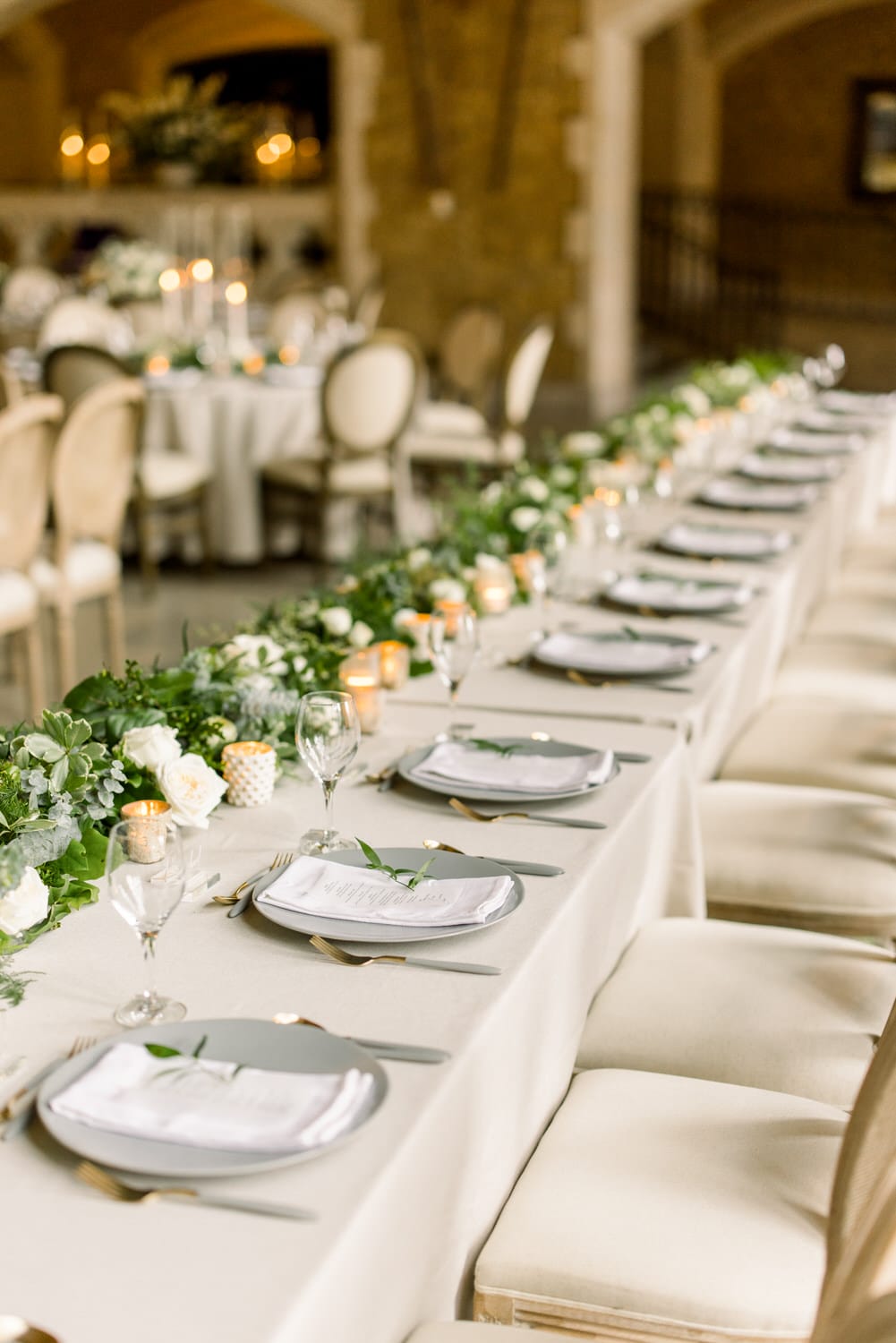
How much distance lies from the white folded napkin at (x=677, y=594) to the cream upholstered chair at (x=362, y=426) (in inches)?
127

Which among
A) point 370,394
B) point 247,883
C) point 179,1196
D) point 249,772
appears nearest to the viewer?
point 179,1196

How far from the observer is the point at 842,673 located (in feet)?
11.6

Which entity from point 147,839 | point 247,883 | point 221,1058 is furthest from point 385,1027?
point 247,883

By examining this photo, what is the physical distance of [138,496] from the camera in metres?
5.82

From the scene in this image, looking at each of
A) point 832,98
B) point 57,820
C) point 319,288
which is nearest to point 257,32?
point 832,98

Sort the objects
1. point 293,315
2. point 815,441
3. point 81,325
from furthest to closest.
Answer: point 293,315, point 81,325, point 815,441

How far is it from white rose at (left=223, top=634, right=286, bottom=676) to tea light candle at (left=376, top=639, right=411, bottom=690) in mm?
282

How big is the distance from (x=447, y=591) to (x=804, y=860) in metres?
0.82

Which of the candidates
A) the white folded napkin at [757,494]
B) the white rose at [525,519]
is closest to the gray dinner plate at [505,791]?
the white rose at [525,519]

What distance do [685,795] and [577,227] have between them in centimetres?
789

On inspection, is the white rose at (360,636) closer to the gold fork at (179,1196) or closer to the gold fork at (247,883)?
the gold fork at (247,883)

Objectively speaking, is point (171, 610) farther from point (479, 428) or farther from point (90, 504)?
point (479, 428)

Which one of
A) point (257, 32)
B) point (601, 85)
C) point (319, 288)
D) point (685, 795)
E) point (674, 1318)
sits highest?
point (257, 32)

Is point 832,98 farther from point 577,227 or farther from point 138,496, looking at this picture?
point 138,496
